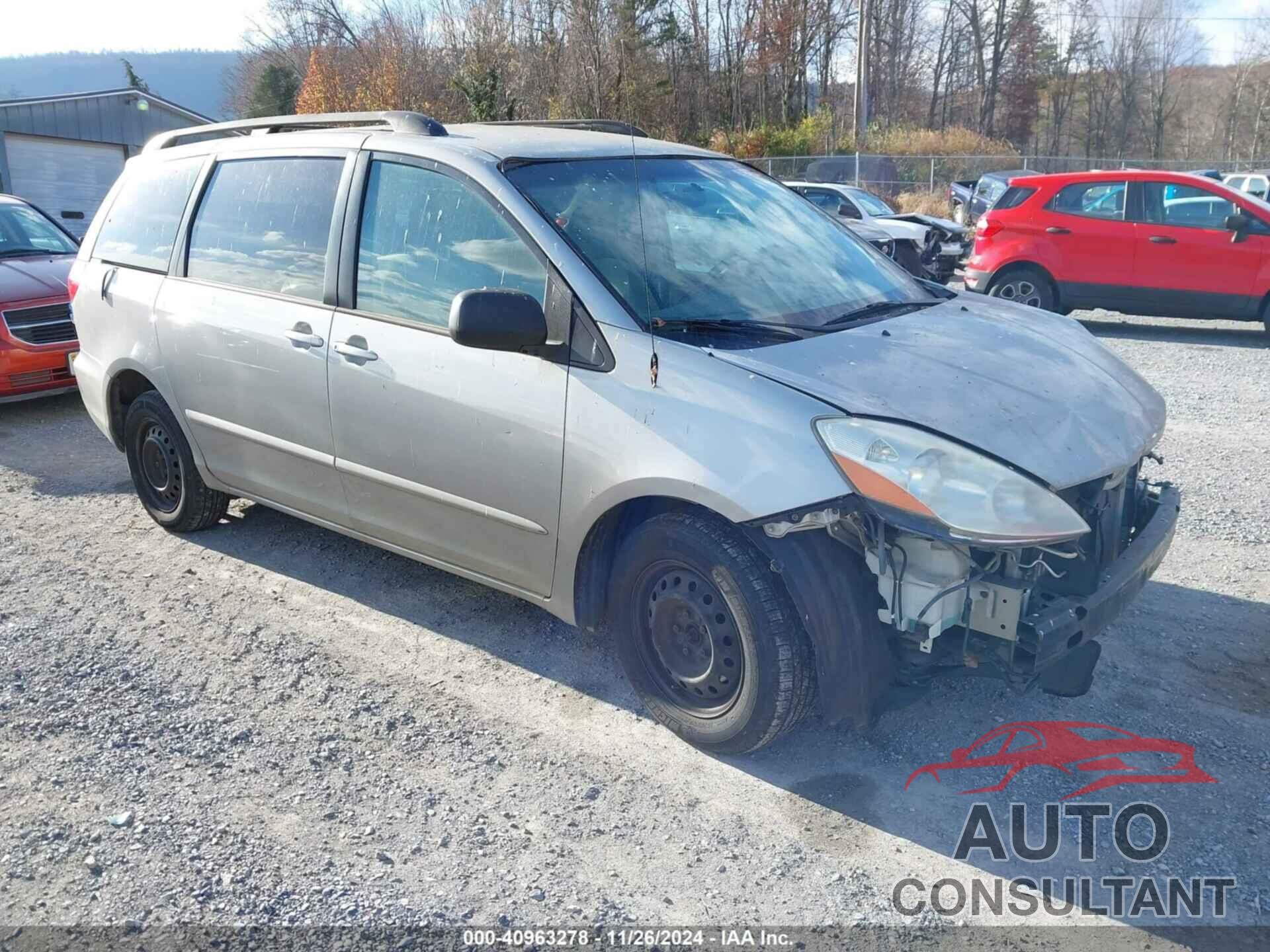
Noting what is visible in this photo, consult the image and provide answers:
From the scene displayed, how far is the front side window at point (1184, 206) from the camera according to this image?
36.0 feet

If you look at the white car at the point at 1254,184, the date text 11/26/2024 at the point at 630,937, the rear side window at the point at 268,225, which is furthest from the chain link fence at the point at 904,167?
the date text 11/26/2024 at the point at 630,937

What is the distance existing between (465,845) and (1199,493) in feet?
15.2

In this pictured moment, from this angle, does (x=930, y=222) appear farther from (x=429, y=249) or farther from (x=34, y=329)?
(x=429, y=249)

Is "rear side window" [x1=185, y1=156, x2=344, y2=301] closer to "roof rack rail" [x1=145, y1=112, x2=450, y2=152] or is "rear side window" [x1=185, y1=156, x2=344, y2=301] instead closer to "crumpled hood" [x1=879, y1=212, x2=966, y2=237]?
"roof rack rail" [x1=145, y1=112, x2=450, y2=152]

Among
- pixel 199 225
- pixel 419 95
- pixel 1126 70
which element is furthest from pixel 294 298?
pixel 1126 70

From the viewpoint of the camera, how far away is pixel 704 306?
357 cm

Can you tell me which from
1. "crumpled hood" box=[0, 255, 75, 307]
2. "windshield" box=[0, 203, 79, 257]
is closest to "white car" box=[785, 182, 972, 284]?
"windshield" box=[0, 203, 79, 257]

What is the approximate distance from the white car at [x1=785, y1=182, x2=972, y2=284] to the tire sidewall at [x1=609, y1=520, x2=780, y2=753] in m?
12.6

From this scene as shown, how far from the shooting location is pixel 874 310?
3.97m

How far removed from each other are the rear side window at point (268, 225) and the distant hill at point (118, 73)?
4867 inches

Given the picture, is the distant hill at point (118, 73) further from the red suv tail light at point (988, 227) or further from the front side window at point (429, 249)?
the front side window at point (429, 249)

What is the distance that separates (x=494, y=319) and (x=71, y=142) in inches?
934

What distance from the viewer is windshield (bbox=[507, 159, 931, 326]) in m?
3.58

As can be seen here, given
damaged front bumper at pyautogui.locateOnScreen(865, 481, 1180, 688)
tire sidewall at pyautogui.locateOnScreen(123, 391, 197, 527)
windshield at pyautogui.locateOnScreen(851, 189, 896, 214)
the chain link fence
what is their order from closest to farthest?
damaged front bumper at pyautogui.locateOnScreen(865, 481, 1180, 688) < tire sidewall at pyautogui.locateOnScreen(123, 391, 197, 527) < windshield at pyautogui.locateOnScreen(851, 189, 896, 214) < the chain link fence
